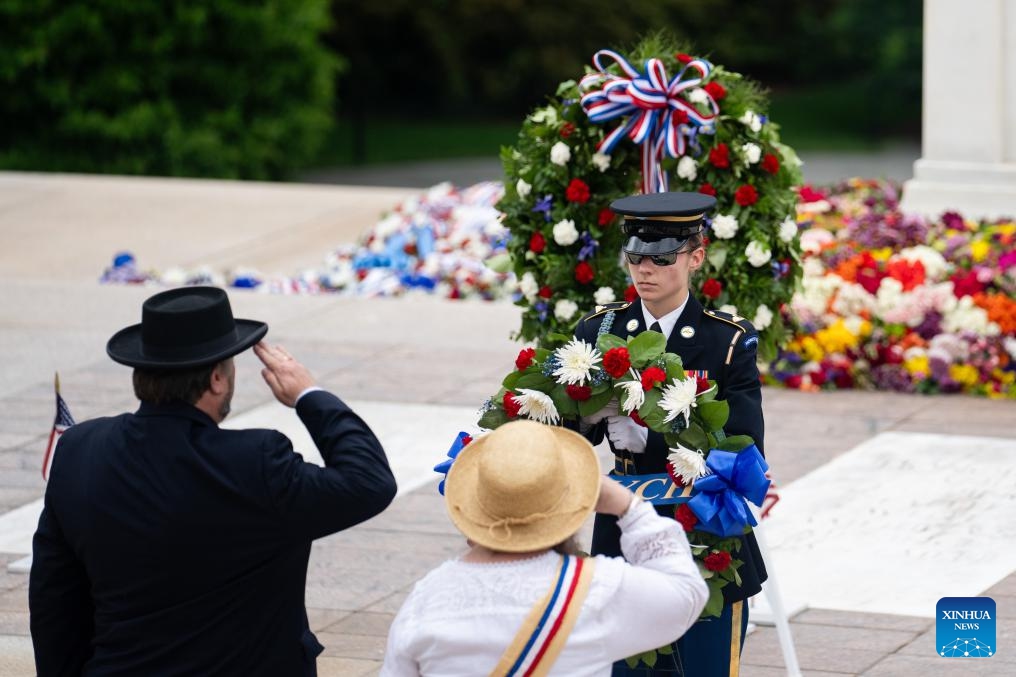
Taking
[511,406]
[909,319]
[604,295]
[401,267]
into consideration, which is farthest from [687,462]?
[401,267]

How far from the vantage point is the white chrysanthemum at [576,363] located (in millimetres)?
4176

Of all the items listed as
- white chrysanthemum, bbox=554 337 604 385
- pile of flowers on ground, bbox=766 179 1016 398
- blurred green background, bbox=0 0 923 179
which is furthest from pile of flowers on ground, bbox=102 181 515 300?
white chrysanthemum, bbox=554 337 604 385

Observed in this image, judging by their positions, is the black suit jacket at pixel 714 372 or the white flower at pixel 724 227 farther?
the white flower at pixel 724 227

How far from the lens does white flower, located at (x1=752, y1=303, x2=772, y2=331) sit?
6.45 meters

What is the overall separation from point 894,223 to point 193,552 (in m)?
8.01

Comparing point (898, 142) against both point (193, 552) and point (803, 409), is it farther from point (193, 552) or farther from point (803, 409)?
point (193, 552)

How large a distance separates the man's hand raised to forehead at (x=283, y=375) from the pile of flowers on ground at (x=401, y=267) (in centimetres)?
767

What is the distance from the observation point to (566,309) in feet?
21.9

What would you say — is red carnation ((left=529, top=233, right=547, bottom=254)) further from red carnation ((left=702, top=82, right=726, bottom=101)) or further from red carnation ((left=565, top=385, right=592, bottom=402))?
red carnation ((left=565, top=385, right=592, bottom=402))

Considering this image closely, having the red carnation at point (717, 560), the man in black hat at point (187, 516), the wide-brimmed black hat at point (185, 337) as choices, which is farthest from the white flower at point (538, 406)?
the wide-brimmed black hat at point (185, 337)

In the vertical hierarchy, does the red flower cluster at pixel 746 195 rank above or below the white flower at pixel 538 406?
above

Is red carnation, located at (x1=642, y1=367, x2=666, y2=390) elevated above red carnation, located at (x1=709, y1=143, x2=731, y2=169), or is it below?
below

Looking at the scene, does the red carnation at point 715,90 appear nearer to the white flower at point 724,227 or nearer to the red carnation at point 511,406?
the white flower at point 724,227

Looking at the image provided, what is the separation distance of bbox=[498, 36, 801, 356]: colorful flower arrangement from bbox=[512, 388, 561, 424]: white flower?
2192 millimetres
